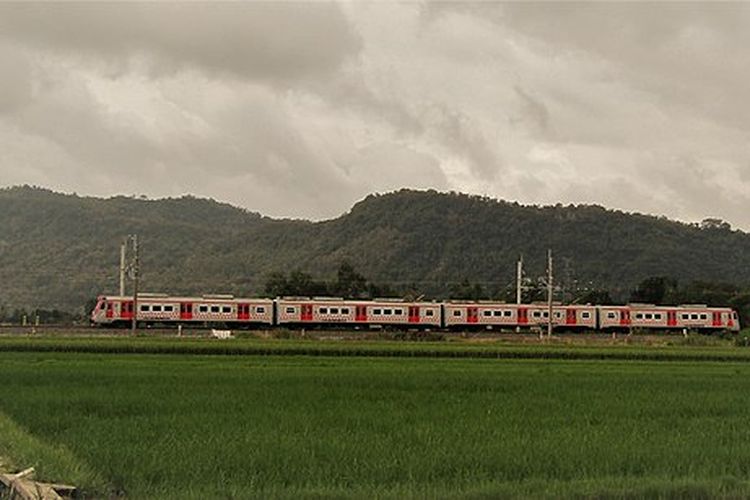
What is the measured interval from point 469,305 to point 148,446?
60.4 m

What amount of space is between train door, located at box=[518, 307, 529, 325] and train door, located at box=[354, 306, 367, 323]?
12.2 meters

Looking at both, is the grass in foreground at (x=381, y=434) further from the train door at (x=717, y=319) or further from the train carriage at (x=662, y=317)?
the train door at (x=717, y=319)

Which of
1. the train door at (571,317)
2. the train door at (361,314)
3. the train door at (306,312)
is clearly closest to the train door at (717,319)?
the train door at (571,317)

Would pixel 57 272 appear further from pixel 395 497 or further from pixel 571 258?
pixel 395 497

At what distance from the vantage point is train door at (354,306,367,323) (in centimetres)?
7094

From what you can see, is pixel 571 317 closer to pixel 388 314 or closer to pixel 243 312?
pixel 388 314

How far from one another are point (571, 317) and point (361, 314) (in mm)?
17120

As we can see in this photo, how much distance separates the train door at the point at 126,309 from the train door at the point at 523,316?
28.9m

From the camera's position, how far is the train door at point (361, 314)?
2793 inches

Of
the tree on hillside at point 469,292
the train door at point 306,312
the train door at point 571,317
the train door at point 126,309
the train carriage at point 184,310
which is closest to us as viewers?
the train door at point 126,309

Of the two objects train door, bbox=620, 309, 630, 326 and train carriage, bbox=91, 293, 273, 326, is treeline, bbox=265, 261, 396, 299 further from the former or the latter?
train door, bbox=620, 309, 630, 326

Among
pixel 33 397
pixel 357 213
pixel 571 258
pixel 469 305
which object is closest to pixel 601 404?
pixel 33 397

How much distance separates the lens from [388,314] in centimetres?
7188

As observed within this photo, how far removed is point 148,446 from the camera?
511 inches
